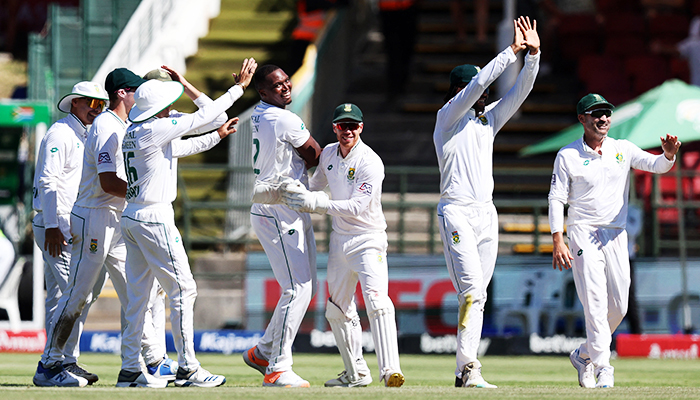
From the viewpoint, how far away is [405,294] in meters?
13.4

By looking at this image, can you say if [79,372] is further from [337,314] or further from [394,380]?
[394,380]

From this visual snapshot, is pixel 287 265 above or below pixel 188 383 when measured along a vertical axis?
above

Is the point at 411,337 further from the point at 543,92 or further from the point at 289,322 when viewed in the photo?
the point at 543,92

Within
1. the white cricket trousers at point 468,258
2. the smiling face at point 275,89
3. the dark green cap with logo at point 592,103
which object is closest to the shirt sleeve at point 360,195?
the white cricket trousers at point 468,258

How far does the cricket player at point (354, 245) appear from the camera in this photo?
24.9ft

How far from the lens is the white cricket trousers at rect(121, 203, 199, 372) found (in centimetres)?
741

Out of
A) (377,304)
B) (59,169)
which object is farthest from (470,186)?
(59,169)

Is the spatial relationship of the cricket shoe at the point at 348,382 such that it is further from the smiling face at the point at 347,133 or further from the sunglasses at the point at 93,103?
the sunglasses at the point at 93,103

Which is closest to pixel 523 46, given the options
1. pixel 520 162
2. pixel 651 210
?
pixel 651 210

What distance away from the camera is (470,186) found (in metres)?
7.80

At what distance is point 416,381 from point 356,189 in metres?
2.29

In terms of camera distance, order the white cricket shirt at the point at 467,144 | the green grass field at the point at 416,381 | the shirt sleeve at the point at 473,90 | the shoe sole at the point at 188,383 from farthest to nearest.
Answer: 1. the white cricket shirt at the point at 467,144
2. the shirt sleeve at the point at 473,90
3. the shoe sole at the point at 188,383
4. the green grass field at the point at 416,381

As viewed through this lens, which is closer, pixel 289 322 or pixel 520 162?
pixel 289 322

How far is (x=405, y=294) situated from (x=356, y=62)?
7.36 m
